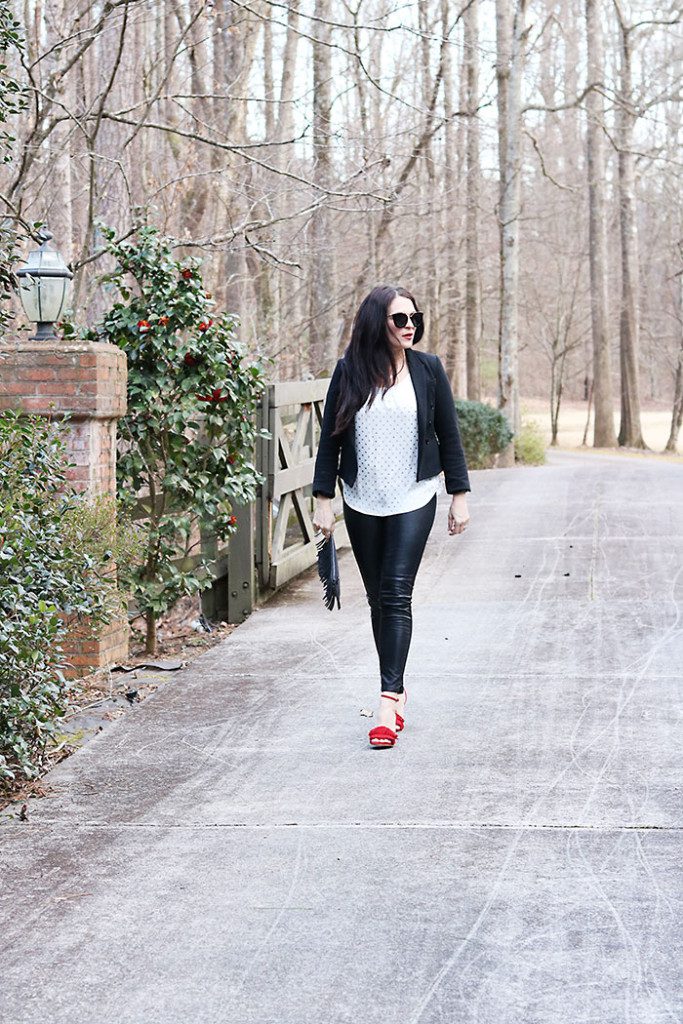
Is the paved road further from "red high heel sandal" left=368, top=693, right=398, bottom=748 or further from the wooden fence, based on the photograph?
the wooden fence

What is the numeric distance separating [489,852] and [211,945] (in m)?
1.05

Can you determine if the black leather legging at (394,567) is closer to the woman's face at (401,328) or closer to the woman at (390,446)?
the woman at (390,446)

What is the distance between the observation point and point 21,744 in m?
4.95

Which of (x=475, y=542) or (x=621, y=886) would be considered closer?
(x=621, y=886)

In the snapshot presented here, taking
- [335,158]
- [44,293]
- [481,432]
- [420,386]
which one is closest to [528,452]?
[481,432]

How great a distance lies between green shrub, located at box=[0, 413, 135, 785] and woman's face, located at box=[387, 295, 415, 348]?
143 cm

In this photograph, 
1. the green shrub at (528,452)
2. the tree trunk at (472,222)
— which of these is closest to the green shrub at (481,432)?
the green shrub at (528,452)

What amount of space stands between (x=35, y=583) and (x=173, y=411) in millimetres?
2996

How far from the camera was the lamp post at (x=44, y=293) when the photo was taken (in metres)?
7.30

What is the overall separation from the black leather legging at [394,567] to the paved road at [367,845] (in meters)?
0.35

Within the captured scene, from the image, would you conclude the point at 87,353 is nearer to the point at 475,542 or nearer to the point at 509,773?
the point at 509,773

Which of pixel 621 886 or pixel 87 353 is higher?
pixel 87 353

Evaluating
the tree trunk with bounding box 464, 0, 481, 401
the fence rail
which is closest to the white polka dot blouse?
the fence rail

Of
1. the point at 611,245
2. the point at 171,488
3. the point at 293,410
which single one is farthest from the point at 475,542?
the point at 611,245
